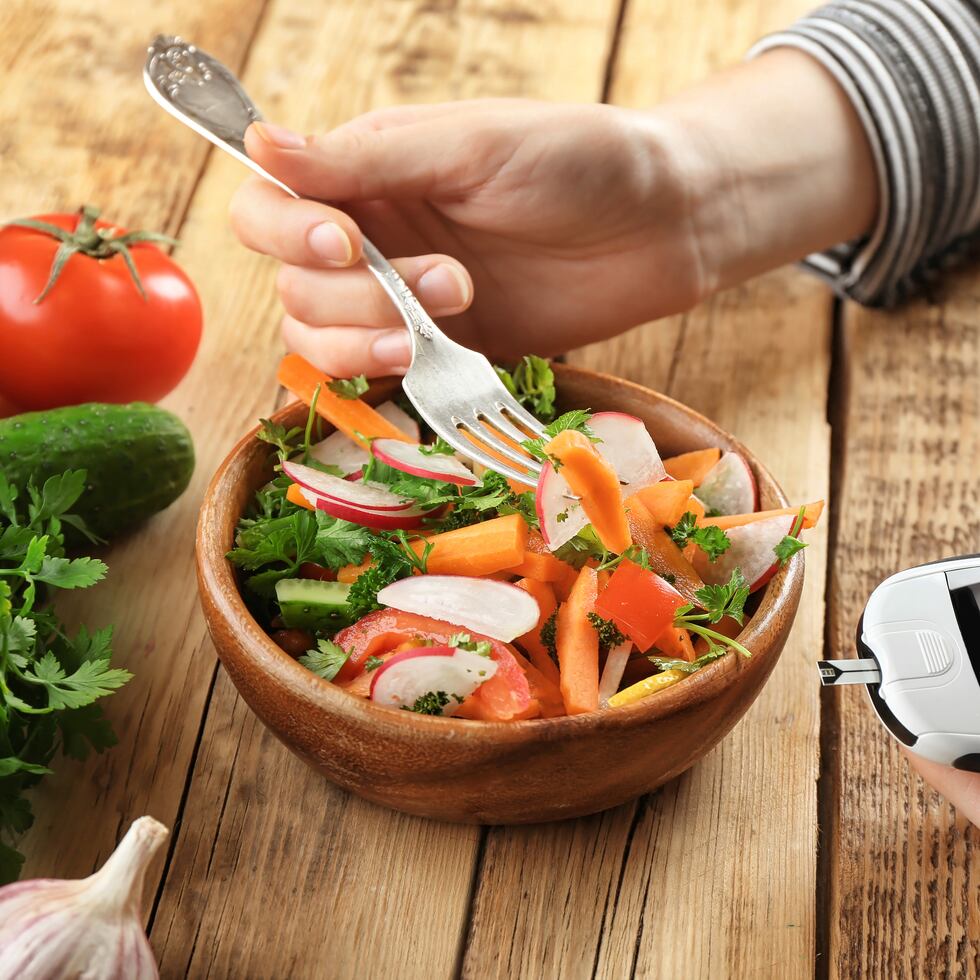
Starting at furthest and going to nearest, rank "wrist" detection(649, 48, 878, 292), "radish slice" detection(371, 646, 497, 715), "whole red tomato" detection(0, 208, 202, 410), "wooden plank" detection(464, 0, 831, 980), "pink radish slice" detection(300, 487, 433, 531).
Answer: "wrist" detection(649, 48, 878, 292) → "whole red tomato" detection(0, 208, 202, 410) → "pink radish slice" detection(300, 487, 433, 531) → "wooden plank" detection(464, 0, 831, 980) → "radish slice" detection(371, 646, 497, 715)

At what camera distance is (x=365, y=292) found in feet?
6.33

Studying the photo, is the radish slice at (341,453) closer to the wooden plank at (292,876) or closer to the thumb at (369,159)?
the wooden plank at (292,876)

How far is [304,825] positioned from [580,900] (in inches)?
14.4

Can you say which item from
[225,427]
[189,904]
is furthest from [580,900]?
[225,427]

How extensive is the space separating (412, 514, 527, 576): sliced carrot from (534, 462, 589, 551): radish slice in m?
0.04

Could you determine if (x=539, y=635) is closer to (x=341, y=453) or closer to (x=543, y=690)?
(x=543, y=690)

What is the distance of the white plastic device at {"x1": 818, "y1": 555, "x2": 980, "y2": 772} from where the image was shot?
1.36 metres

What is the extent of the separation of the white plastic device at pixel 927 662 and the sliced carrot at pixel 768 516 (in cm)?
12

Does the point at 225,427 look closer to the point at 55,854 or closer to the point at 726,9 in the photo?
the point at 55,854

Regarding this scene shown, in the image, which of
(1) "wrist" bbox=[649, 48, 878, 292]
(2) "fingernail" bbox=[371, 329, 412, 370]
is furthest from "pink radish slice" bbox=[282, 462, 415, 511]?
(1) "wrist" bbox=[649, 48, 878, 292]

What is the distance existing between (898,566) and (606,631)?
75 centimetres

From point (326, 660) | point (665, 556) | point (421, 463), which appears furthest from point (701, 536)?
point (326, 660)

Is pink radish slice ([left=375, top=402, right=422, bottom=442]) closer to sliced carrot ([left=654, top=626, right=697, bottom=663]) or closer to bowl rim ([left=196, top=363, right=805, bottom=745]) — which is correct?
bowl rim ([left=196, top=363, right=805, bottom=745])

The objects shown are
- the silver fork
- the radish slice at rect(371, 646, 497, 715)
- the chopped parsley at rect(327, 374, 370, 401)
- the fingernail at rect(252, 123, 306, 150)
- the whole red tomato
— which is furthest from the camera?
the whole red tomato
